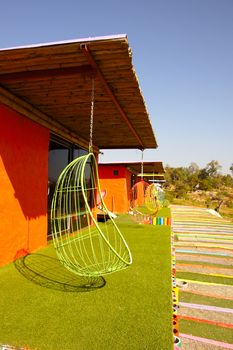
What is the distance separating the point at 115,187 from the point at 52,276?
1284cm

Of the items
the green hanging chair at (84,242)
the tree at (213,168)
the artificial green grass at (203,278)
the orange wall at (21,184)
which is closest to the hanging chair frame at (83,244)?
the green hanging chair at (84,242)

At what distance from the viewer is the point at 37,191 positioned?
21.1 ft

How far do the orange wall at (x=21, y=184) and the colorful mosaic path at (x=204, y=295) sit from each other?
3.20 metres

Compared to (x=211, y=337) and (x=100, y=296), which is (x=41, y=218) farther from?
(x=211, y=337)

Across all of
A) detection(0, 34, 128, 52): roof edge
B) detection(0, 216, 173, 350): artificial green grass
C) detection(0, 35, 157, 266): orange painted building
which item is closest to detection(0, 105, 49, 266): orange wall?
detection(0, 35, 157, 266): orange painted building

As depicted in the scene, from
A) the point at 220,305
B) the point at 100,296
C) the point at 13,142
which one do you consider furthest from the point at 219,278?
the point at 13,142

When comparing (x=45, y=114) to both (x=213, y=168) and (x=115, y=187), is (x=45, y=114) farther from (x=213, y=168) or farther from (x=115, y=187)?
(x=213, y=168)

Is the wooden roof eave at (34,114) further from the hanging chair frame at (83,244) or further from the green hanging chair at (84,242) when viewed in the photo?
the hanging chair frame at (83,244)

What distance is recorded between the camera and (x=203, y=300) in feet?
14.5

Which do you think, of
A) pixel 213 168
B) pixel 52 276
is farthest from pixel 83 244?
pixel 213 168

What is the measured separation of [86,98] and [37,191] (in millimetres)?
2496

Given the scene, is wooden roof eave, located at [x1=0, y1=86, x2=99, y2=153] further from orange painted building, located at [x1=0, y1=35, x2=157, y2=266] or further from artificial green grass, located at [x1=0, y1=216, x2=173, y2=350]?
artificial green grass, located at [x1=0, y1=216, x2=173, y2=350]

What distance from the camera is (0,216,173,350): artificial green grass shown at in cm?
255

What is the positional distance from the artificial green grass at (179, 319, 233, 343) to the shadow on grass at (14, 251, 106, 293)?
1.29 m
